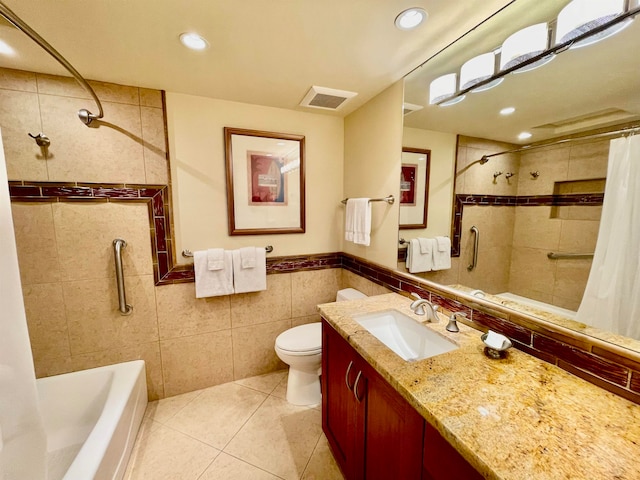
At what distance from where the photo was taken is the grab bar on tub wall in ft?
5.61

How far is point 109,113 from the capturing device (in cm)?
168

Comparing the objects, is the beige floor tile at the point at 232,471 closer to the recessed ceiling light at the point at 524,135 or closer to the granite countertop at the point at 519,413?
the granite countertop at the point at 519,413

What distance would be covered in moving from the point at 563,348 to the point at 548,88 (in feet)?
3.27

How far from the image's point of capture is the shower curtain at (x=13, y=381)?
0.77m

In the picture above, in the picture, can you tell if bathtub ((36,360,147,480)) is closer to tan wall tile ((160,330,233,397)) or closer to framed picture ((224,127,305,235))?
tan wall tile ((160,330,233,397))

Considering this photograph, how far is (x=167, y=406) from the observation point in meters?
1.93

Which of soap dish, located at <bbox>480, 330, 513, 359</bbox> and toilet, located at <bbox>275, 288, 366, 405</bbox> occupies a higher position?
soap dish, located at <bbox>480, 330, 513, 359</bbox>

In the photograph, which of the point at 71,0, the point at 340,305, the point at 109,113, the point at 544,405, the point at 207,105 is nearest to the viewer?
the point at 544,405

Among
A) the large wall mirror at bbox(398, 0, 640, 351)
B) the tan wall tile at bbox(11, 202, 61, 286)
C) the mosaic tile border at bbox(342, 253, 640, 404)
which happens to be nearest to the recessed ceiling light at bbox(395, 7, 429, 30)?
the large wall mirror at bbox(398, 0, 640, 351)

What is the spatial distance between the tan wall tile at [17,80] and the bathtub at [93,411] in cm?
176

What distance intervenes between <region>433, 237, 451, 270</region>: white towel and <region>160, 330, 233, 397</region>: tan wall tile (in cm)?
167

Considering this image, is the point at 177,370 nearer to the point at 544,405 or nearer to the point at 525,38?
the point at 544,405

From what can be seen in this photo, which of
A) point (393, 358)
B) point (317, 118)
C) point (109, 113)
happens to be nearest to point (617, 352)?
point (393, 358)

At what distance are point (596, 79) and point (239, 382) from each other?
2.73 meters
